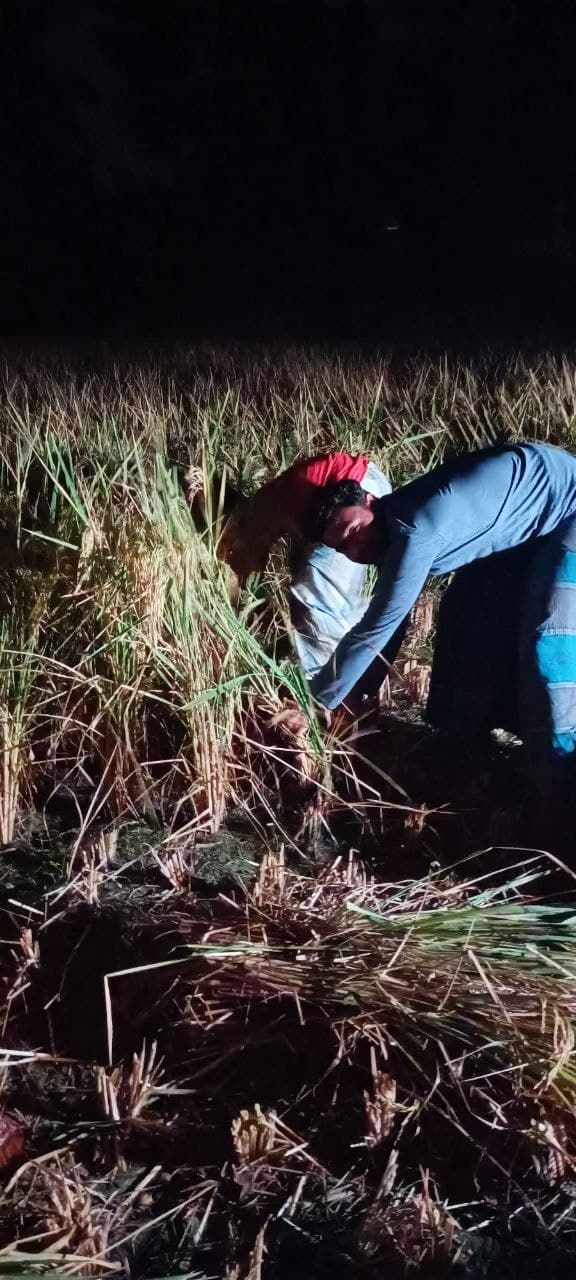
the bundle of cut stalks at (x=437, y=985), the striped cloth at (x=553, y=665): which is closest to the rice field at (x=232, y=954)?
the bundle of cut stalks at (x=437, y=985)

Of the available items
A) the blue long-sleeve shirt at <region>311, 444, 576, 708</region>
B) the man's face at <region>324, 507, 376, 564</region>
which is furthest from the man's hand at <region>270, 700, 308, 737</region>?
the man's face at <region>324, 507, 376, 564</region>

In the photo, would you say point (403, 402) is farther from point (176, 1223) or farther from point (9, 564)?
point (176, 1223)

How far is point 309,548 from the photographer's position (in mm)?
2412

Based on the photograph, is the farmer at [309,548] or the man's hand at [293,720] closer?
the man's hand at [293,720]

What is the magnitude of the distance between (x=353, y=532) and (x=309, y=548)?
338 millimetres

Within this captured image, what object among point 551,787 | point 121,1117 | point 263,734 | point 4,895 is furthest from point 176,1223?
point 551,787

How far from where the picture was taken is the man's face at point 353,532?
2.06 m

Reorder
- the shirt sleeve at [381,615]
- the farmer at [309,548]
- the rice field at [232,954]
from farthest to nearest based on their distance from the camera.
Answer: the farmer at [309,548]
the shirt sleeve at [381,615]
the rice field at [232,954]

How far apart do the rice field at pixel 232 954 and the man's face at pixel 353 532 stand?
0.16 metres

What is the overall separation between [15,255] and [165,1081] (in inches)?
408

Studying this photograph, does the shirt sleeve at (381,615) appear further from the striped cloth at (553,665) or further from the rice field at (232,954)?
the striped cloth at (553,665)

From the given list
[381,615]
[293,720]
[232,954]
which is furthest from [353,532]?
[232,954]

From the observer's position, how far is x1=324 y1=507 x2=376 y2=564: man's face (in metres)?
2.06

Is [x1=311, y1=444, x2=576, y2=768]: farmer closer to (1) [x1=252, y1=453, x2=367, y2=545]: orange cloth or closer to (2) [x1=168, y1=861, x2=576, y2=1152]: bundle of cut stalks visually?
(1) [x1=252, y1=453, x2=367, y2=545]: orange cloth
